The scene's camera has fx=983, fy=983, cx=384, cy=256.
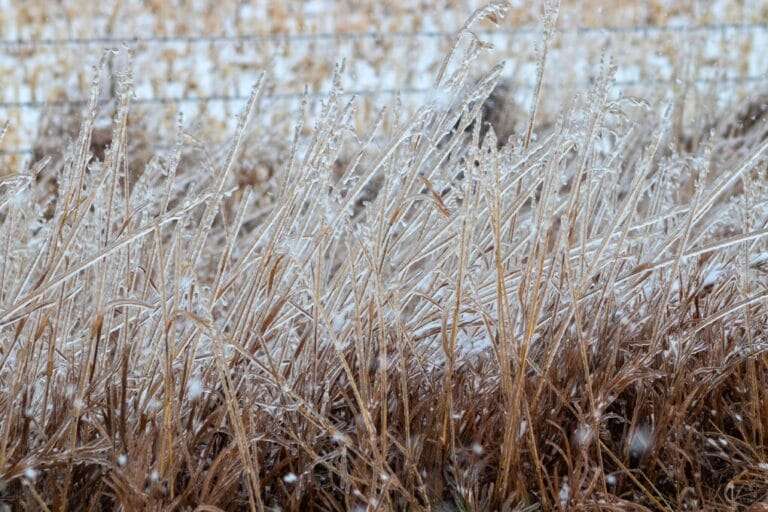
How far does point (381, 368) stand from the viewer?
0.96 m

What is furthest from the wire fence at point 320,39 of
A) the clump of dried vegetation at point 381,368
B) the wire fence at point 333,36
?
the clump of dried vegetation at point 381,368

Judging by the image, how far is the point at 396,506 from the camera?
1012 millimetres

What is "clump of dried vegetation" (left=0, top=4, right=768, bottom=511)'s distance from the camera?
96 centimetres

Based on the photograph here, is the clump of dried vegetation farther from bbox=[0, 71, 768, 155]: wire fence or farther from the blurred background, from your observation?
the blurred background

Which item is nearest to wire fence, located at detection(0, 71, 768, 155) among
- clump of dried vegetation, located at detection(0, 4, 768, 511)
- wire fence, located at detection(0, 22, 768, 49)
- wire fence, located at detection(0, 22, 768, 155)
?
wire fence, located at detection(0, 22, 768, 155)

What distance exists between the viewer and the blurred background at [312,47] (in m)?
4.32

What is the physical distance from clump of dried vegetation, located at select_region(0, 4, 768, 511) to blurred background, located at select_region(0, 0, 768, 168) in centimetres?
306

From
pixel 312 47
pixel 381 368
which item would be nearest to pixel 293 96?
pixel 312 47

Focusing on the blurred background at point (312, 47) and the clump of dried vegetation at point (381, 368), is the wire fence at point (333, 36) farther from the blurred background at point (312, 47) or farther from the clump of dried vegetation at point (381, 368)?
the clump of dried vegetation at point (381, 368)

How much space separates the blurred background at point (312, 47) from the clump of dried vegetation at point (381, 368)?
10.0 feet

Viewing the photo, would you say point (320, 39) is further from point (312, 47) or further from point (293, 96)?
point (293, 96)

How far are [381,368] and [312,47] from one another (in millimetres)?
3850

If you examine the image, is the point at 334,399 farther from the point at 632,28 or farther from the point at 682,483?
the point at 632,28

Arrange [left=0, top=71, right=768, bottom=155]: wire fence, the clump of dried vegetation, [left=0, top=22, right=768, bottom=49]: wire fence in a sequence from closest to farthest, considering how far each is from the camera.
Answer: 1. the clump of dried vegetation
2. [left=0, top=71, right=768, bottom=155]: wire fence
3. [left=0, top=22, right=768, bottom=49]: wire fence
